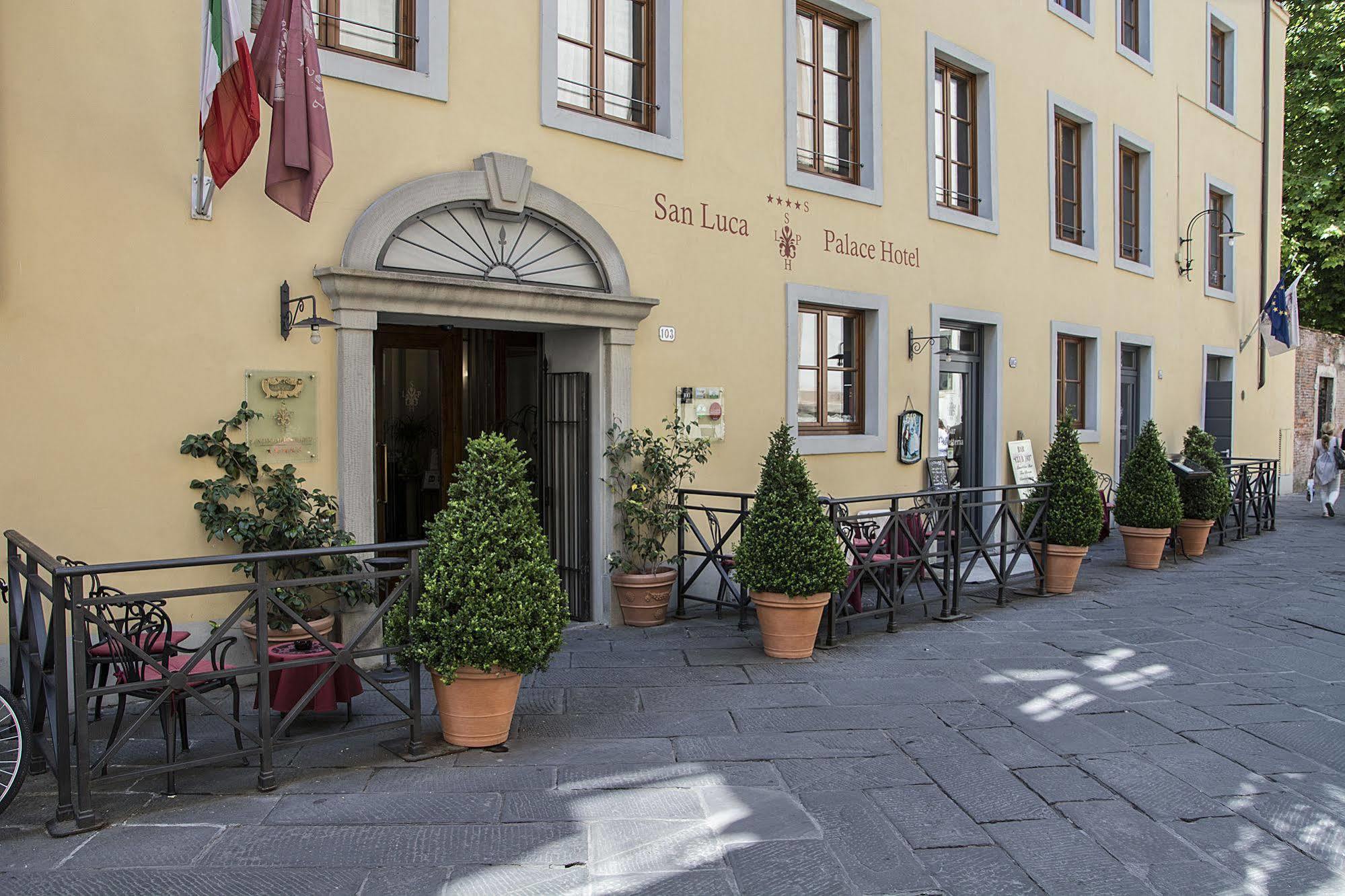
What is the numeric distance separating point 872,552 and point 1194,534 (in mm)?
6236

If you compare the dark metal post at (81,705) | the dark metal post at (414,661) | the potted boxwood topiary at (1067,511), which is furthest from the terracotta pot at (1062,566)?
the dark metal post at (81,705)

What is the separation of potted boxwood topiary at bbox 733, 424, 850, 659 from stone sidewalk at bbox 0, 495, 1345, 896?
259mm

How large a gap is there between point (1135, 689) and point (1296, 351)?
1692 centimetres

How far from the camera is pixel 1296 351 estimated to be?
19.7m

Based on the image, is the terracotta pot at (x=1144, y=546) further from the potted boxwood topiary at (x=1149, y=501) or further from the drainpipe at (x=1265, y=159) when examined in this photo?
the drainpipe at (x=1265, y=159)

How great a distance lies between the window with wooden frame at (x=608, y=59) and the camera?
7488 millimetres

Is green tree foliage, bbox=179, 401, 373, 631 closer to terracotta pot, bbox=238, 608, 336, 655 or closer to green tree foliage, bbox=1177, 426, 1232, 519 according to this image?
terracotta pot, bbox=238, 608, 336, 655

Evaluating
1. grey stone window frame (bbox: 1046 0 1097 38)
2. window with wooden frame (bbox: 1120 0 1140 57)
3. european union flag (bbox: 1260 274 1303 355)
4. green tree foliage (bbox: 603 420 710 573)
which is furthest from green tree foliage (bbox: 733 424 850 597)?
european union flag (bbox: 1260 274 1303 355)

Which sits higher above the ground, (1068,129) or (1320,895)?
(1068,129)

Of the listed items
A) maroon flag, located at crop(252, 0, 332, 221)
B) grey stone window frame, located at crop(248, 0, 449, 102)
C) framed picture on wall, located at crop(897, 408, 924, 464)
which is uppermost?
grey stone window frame, located at crop(248, 0, 449, 102)

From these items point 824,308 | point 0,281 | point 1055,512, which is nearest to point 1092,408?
point 1055,512

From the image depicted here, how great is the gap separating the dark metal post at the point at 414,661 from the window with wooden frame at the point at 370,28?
11.3ft

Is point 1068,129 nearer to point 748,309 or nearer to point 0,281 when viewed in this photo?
point 748,309

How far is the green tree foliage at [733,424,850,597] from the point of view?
6309 millimetres
